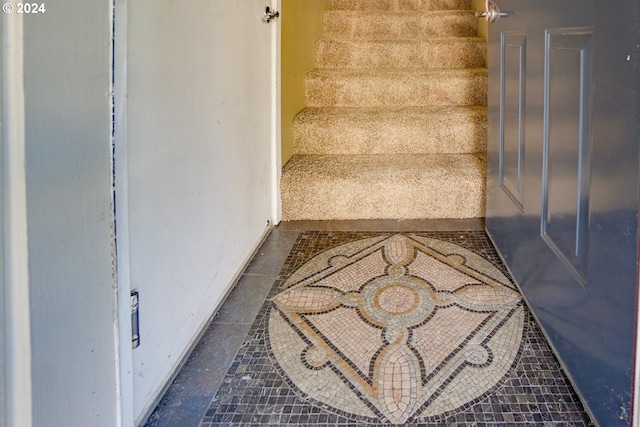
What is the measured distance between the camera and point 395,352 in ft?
4.42

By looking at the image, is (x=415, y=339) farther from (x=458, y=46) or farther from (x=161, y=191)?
(x=458, y=46)

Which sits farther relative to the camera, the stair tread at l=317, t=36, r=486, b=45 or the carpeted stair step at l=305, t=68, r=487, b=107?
the stair tread at l=317, t=36, r=486, b=45

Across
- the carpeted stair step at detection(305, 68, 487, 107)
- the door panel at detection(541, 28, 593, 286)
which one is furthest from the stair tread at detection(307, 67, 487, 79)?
the door panel at detection(541, 28, 593, 286)

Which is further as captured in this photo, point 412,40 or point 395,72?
point 412,40

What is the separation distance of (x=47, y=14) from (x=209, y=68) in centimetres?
79

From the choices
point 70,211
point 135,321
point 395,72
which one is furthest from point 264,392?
point 395,72

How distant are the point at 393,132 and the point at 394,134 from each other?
0.4 inches

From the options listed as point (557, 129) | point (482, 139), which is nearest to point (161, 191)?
point (557, 129)

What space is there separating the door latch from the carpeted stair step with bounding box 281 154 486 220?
60cm

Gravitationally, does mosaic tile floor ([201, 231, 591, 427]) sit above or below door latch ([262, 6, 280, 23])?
below

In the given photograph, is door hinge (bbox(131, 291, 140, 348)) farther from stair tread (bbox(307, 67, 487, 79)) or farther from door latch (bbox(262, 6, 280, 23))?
stair tread (bbox(307, 67, 487, 79))

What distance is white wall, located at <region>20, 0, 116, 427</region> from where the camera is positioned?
2.15ft

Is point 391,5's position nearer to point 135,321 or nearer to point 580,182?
point 580,182

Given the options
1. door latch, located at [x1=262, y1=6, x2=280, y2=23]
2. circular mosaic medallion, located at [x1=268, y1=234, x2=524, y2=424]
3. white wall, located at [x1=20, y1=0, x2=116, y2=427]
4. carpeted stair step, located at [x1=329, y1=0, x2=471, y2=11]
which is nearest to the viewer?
white wall, located at [x1=20, y1=0, x2=116, y2=427]
